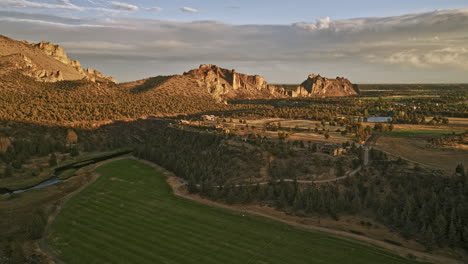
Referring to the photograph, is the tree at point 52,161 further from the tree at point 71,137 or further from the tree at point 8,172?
the tree at point 71,137

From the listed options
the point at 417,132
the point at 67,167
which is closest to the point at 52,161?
the point at 67,167

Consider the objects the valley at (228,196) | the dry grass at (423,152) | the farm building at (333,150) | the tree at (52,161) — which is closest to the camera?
the valley at (228,196)

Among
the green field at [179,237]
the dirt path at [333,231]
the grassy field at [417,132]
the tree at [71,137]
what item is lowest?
the green field at [179,237]

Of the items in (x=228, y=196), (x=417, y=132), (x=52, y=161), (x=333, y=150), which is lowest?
(x=228, y=196)

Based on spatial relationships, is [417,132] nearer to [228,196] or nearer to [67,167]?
[228,196]

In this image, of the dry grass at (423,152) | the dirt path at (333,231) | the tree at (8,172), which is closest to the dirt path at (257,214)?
the dirt path at (333,231)

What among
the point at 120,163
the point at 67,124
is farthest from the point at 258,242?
the point at 67,124

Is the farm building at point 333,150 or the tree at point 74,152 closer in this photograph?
the farm building at point 333,150

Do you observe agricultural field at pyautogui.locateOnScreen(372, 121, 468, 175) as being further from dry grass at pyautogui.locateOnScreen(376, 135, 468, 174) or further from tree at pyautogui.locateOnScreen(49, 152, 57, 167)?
tree at pyautogui.locateOnScreen(49, 152, 57, 167)

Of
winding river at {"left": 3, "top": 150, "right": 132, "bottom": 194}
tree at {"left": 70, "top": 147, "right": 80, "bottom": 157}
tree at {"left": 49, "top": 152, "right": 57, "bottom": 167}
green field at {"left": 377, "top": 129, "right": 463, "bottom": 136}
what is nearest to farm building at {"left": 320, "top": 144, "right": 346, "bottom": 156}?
green field at {"left": 377, "top": 129, "right": 463, "bottom": 136}
